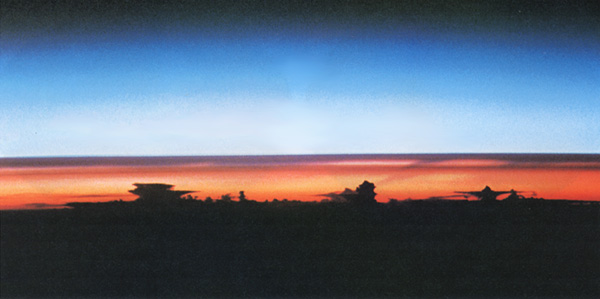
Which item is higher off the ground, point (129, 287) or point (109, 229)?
point (109, 229)

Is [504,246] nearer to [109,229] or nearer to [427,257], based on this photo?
[427,257]

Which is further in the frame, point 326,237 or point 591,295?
point 326,237

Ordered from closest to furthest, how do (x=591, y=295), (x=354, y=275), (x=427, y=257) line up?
(x=591, y=295)
(x=354, y=275)
(x=427, y=257)

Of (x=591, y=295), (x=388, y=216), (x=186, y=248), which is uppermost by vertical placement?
(x=388, y=216)

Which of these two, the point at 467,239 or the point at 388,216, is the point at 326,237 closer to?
the point at 388,216

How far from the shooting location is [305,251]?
3389mm

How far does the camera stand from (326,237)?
3512mm

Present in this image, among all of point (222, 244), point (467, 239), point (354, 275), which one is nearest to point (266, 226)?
point (222, 244)

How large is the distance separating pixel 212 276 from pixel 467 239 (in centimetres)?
218

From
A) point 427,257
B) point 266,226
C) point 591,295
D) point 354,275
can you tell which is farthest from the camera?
point 266,226

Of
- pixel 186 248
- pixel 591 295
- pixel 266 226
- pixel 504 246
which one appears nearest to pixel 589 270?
pixel 591 295

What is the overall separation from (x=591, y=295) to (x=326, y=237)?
1996 mm

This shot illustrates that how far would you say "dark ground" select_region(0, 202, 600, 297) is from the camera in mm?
3008

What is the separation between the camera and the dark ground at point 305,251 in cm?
301
